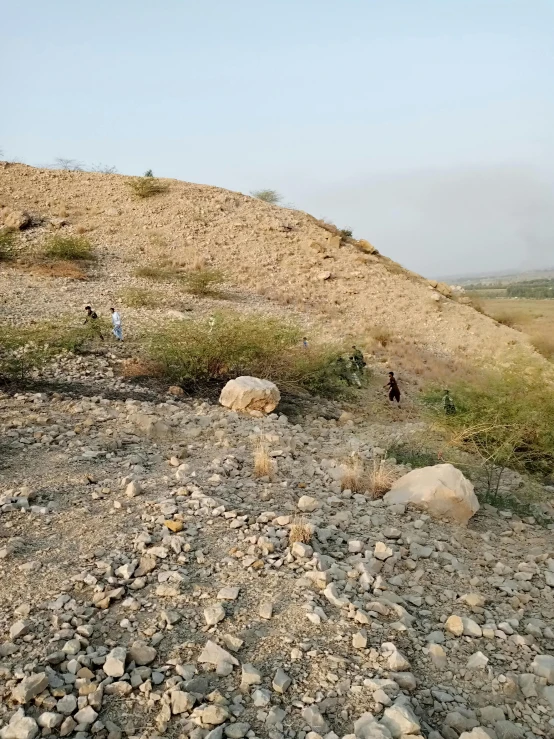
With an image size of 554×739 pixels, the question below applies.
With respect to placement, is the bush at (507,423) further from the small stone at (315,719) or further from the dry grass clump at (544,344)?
the dry grass clump at (544,344)

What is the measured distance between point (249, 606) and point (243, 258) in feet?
60.6

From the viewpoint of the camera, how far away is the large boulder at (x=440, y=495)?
16.7ft

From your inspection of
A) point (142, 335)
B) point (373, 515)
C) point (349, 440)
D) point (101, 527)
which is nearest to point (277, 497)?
point (373, 515)

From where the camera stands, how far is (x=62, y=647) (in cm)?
288

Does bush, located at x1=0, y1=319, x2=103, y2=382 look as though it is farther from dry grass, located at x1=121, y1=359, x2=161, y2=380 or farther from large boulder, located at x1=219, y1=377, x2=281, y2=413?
large boulder, located at x1=219, y1=377, x2=281, y2=413

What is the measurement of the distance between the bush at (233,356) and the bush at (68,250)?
32.1 feet

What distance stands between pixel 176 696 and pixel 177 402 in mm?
5555

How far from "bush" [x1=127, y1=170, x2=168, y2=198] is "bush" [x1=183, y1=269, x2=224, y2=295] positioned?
8050mm

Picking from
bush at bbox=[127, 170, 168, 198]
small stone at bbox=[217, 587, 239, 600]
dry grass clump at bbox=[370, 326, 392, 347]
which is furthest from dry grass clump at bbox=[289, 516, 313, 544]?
bush at bbox=[127, 170, 168, 198]

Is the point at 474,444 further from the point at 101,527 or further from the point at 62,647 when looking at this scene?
the point at 62,647

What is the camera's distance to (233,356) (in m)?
9.25

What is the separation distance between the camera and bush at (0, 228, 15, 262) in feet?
57.1

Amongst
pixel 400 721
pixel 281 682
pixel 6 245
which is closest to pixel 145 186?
pixel 6 245

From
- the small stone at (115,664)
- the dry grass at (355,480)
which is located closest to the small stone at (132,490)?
the small stone at (115,664)
